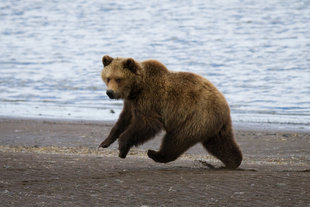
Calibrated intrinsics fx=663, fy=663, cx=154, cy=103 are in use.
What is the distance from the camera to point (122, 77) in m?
6.41

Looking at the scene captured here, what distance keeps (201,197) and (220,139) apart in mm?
1449

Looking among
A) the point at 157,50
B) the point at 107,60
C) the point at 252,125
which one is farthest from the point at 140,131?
the point at 157,50

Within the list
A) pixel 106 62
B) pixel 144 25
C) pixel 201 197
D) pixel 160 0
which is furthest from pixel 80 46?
pixel 201 197

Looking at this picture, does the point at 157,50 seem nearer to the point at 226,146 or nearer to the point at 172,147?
the point at 226,146

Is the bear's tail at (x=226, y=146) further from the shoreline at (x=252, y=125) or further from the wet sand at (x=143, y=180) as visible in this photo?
the shoreline at (x=252, y=125)

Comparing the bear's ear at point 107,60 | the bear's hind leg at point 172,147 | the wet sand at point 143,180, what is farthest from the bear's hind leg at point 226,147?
the bear's ear at point 107,60

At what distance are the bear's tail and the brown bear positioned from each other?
1.5 inches

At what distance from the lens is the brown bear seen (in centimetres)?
639

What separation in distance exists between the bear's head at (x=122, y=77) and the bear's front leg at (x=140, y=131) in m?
0.29

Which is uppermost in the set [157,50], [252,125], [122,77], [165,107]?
[122,77]

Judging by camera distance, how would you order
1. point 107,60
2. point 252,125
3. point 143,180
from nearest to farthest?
point 143,180 → point 107,60 → point 252,125

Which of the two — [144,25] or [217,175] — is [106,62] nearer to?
[217,175]

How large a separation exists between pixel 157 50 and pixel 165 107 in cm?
1603

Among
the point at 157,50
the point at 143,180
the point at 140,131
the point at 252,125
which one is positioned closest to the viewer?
the point at 143,180
